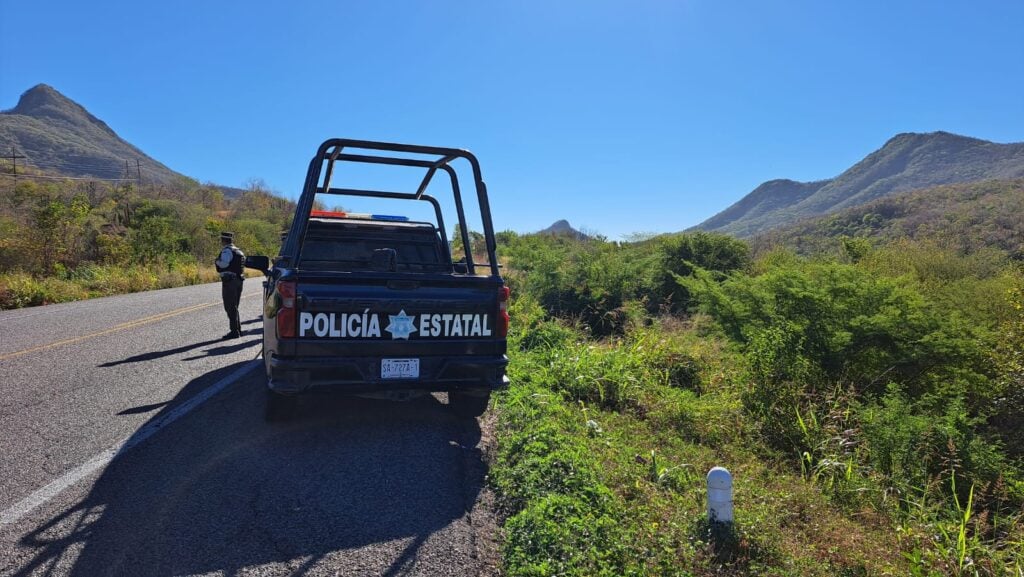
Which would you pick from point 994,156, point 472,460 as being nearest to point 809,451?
point 472,460

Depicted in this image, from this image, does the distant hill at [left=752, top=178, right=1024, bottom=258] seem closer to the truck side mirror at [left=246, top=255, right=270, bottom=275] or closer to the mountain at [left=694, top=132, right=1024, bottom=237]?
the truck side mirror at [left=246, top=255, right=270, bottom=275]

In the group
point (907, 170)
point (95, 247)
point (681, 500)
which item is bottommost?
point (681, 500)

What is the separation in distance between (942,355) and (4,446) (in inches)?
355

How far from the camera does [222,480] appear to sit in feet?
12.9

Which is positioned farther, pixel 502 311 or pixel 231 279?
pixel 231 279

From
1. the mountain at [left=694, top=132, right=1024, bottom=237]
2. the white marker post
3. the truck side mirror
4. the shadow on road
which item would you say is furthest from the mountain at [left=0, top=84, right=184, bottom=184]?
the mountain at [left=694, top=132, right=1024, bottom=237]

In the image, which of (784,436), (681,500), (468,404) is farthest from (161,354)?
(784,436)

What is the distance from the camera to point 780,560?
3.12 meters

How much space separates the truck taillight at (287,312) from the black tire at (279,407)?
0.90 metres

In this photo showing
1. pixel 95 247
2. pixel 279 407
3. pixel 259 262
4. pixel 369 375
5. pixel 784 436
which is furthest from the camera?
pixel 95 247

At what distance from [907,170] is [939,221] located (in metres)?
99.7

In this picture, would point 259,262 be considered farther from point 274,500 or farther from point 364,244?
point 274,500

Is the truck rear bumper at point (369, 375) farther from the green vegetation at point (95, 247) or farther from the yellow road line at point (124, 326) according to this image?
the green vegetation at point (95, 247)

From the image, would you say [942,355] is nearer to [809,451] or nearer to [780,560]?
[809,451]
